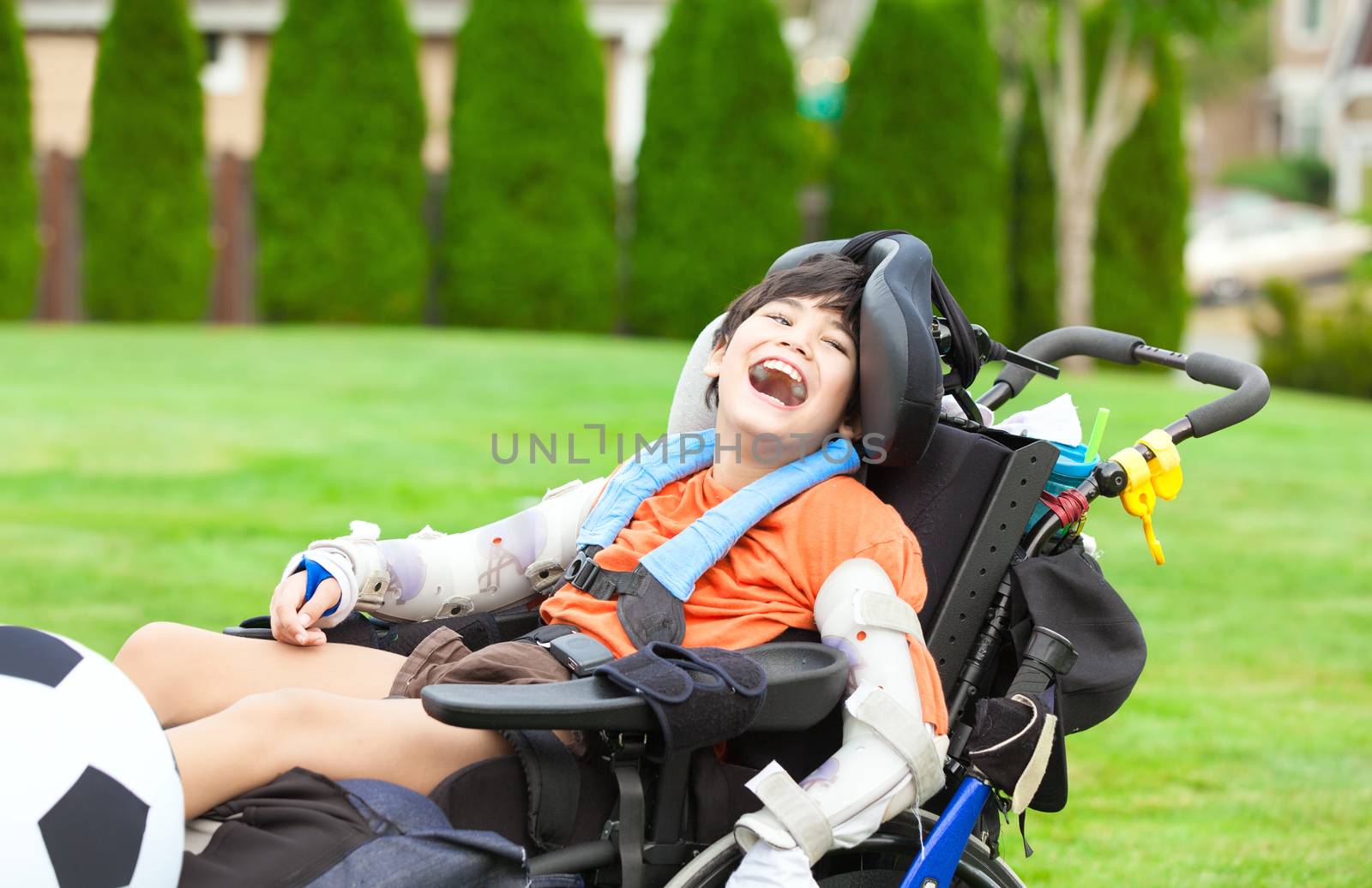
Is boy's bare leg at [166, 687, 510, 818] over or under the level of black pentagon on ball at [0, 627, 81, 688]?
under

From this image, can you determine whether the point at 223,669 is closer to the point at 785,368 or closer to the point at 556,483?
the point at 785,368

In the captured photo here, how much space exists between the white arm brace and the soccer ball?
675 mm

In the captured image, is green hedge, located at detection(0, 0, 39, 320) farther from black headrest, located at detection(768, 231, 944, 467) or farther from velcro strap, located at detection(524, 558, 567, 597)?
black headrest, located at detection(768, 231, 944, 467)

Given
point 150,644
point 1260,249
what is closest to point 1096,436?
point 150,644

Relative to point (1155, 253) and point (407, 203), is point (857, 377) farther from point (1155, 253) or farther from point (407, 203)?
point (1155, 253)

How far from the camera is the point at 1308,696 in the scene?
15.4 feet

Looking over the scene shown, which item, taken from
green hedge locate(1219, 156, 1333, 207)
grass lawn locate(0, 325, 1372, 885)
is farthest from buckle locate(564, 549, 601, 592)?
green hedge locate(1219, 156, 1333, 207)

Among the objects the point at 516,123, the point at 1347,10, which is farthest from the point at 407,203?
the point at 1347,10

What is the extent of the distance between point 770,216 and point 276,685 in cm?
1065

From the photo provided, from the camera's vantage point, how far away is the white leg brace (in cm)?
196

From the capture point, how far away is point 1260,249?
26500mm

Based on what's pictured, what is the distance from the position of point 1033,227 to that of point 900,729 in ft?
39.6

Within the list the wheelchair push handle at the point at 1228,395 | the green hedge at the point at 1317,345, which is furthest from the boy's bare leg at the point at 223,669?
the green hedge at the point at 1317,345

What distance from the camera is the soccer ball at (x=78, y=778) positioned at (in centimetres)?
160
